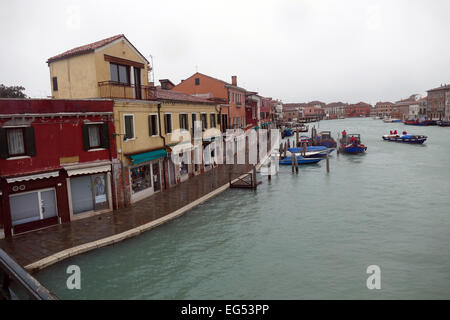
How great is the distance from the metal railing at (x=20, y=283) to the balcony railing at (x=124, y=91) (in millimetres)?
13507

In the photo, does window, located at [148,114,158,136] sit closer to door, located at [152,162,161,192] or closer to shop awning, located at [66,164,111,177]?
door, located at [152,162,161,192]

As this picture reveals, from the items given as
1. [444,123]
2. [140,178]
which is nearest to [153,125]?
[140,178]

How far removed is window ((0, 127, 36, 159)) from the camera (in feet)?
39.2

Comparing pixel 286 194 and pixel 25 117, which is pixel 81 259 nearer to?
pixel 25 117

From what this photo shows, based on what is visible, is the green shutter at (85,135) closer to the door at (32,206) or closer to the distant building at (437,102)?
the door at (32,206)

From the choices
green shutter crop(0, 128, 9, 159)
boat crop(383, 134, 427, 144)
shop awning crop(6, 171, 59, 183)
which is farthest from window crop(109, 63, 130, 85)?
boat crop(383, 134, 427, 144)

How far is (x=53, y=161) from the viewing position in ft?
43.7

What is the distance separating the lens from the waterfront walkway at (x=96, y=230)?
10930 mm

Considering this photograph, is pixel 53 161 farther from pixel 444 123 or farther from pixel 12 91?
pixel 444 123

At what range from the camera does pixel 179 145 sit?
21.2 metres

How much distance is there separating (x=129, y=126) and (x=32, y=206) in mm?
5932

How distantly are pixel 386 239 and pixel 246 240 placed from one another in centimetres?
593
